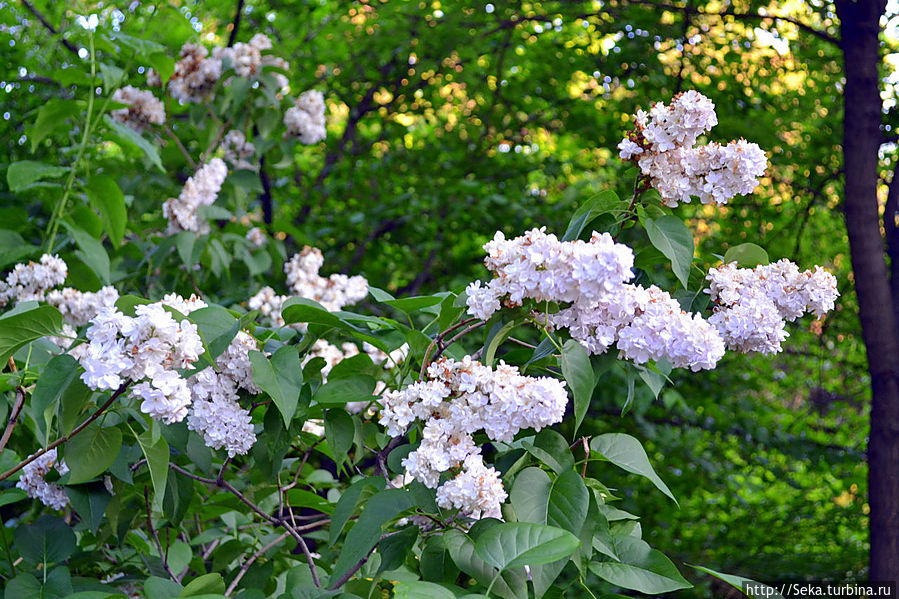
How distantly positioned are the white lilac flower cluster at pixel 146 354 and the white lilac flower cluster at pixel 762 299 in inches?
32.3

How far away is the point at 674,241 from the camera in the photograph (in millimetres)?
1237

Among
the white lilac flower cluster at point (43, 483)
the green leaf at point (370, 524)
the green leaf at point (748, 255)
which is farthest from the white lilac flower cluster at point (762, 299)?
the white lilac flower cluster at point (43, 483)

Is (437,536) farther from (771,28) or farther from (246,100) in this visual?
(771,28)

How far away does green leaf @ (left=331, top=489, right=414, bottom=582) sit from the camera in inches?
44.2

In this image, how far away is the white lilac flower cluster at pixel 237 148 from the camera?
3033 millimetres

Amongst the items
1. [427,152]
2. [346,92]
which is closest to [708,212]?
[427,152]

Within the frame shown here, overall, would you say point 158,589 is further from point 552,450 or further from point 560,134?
point 560,134

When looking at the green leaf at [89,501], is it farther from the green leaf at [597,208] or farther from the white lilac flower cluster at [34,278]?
the green leaf at [597,208]

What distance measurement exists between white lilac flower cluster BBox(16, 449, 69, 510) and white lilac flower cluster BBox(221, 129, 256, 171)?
1.68 metres

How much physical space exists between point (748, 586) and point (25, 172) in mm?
2049

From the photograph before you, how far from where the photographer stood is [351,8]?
14.1ft

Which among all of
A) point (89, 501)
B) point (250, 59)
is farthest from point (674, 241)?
point (250, 59)

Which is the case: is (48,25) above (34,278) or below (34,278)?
above

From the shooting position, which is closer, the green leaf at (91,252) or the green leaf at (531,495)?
the green leaf at (531,495)
